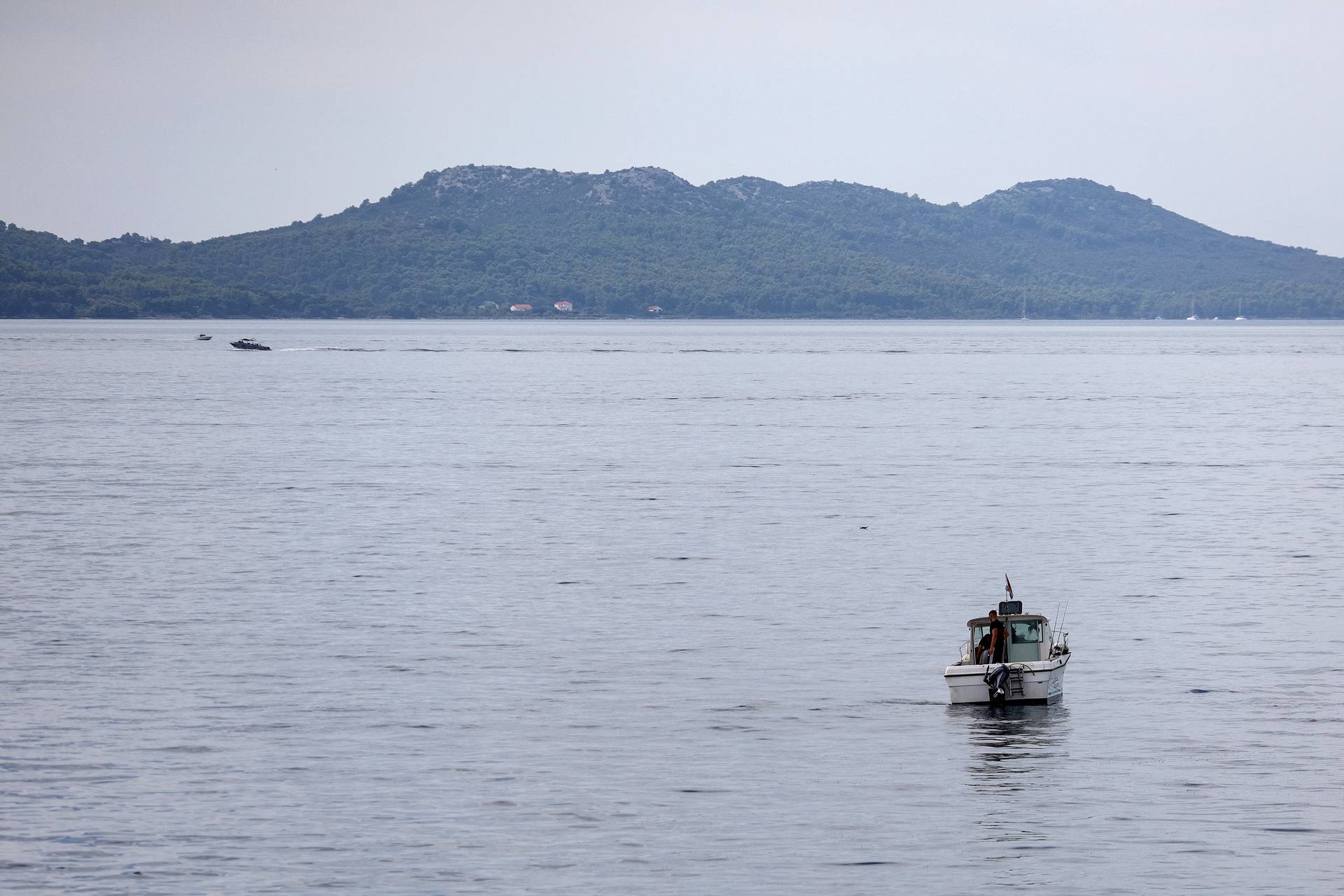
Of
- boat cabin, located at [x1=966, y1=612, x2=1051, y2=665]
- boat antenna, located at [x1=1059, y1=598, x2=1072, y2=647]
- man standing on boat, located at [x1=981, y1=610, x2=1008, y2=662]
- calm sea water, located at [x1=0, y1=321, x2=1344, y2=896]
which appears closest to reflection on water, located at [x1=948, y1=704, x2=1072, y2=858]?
calm sea water, located at [x1=0, y1=321, x2=1344, y2=896]

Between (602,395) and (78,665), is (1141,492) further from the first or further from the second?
(602,395)

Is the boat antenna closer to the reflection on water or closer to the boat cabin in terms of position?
the boat cabin

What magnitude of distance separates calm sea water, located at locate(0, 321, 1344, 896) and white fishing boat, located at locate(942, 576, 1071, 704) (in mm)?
480

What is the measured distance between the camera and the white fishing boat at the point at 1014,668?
130 ft

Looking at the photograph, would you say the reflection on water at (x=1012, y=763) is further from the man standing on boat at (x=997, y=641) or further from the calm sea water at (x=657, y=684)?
the man standing on boat at (x=997, y=641)

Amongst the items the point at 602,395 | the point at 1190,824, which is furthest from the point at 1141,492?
the point at 602,395

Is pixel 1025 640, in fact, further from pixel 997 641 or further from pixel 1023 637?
pixel 997 641

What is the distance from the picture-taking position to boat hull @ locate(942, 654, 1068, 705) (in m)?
39.6

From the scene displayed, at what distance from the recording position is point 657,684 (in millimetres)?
41969

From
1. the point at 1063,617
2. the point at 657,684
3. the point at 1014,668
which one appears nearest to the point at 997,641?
the point at 1014,668

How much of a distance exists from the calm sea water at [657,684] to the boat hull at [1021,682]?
1.48ft

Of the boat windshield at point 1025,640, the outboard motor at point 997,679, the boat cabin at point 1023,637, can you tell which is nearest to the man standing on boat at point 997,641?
the boat cabin at point 1023,637

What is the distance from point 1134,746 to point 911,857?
30.4 feet

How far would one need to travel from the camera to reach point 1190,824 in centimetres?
3053
